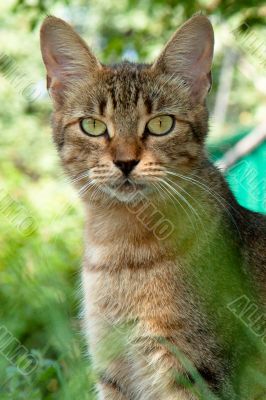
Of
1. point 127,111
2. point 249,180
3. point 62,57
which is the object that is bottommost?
point 249,180

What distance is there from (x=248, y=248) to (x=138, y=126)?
72cm

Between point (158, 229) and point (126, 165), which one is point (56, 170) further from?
point (126, 165)

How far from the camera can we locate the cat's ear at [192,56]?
3.02m

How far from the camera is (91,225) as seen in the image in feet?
10.4

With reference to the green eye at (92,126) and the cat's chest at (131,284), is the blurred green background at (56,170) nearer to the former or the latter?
the cat's chest at (131,284)

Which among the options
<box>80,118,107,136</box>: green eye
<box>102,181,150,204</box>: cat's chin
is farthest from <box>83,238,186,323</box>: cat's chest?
<box>80,118,107,136</box>: green eye

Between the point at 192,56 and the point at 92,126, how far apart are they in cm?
55

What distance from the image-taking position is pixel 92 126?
2.95 metres

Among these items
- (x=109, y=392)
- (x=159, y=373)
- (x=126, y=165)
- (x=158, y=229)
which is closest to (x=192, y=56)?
(x=126, y=165)

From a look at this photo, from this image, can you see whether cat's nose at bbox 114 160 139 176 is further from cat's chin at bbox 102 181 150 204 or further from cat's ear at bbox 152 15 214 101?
cat's ear at bbox 152 15 214 101

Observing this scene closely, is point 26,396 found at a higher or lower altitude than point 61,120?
lower

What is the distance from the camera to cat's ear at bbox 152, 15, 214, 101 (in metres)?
3.02

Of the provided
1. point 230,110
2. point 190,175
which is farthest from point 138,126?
point 230,110

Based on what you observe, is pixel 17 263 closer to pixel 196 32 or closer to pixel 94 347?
pixel 94 347
